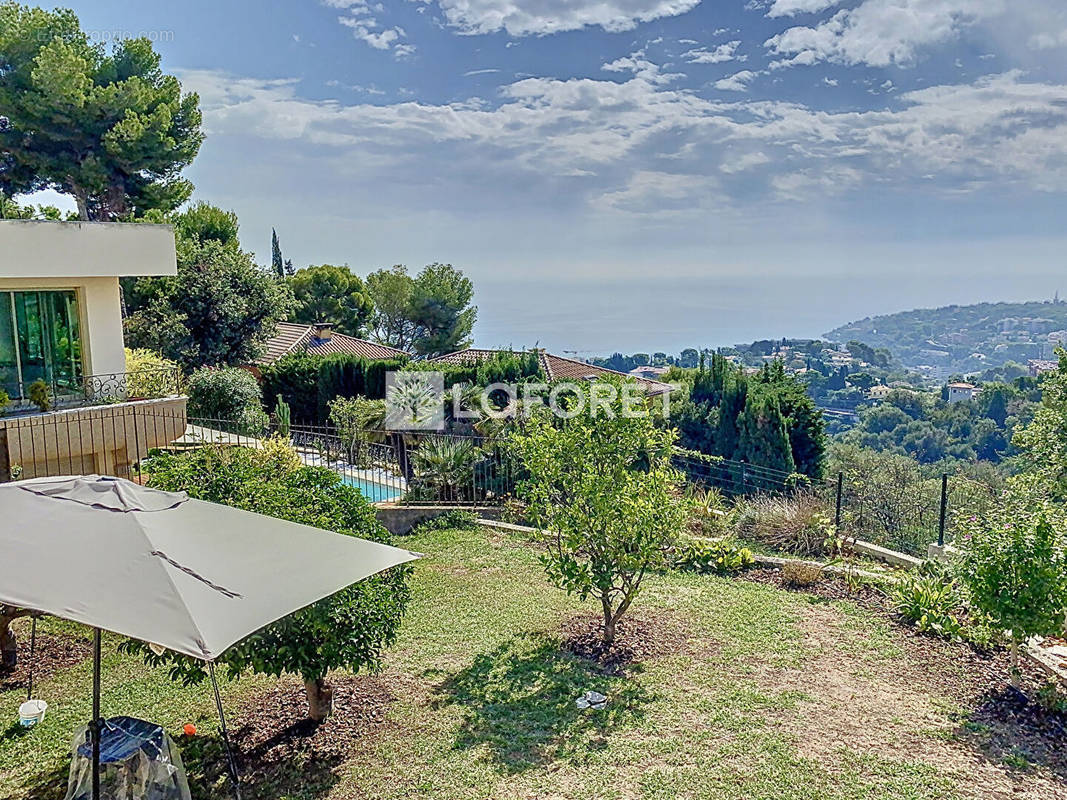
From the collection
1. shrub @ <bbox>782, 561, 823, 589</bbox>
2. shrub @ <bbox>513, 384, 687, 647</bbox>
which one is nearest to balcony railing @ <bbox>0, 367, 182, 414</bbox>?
shrub @ <bbox>513, 384, 687, 647</bbox>

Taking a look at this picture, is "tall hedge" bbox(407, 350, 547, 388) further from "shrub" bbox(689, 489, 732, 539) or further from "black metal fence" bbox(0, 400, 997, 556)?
"shrub" bbox(689, 489, 732, 539)

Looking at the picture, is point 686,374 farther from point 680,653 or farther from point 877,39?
point 680,653

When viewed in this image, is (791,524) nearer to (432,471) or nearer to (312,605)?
(432,471)

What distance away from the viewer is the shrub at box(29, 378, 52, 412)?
11109 mm

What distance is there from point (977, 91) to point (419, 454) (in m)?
20.7

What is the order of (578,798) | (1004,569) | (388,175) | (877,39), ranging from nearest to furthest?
(578,798) → (1004,569) → (877,39) → (388,175)

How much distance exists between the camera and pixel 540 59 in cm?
2769

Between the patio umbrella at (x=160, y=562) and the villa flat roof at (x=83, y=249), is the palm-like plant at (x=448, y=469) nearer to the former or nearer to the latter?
the villa flat roof at (x=83, y=249)

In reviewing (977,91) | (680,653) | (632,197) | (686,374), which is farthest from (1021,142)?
(680,653)

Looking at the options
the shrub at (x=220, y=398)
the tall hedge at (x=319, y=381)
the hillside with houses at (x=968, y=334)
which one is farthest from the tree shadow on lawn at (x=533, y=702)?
the hillside with houses at (x=968, y=334)

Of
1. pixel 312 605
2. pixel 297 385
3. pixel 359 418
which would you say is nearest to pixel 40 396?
pixel 359 418

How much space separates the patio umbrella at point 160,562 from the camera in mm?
3223

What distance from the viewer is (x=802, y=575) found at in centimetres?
879

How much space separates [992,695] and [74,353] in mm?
14114
